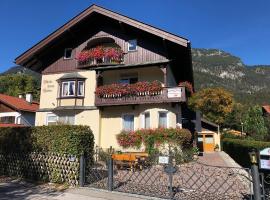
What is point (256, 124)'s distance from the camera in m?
49.2

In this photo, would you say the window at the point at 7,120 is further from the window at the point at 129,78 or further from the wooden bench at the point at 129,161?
the wooden bench at the point at 129,161

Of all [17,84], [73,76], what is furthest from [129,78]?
[17,84]

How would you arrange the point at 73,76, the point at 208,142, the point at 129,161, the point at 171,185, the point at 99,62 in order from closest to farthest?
the point at 171,185 → the point at 129,161 → the point at 99,62 → the point at 73,76 → the point at 208,142

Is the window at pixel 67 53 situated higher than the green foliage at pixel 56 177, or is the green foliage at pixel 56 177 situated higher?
the window at pixel 67 53

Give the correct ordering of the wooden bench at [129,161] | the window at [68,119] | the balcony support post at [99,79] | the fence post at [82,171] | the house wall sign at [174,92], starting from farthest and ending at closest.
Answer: the window at [68,119]
the balcony support post at [99,79]
the house wall sign at [174,92]
the wooden bench at [129,161]
the fence post at [82,171]

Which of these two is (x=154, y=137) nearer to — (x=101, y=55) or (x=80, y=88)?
(x=80, y=88)

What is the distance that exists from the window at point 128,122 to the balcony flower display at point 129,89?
1828mm

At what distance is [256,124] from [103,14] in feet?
115

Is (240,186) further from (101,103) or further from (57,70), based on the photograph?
(57,70)

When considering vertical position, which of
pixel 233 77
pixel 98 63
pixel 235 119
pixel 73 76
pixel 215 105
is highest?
pixel 233 77

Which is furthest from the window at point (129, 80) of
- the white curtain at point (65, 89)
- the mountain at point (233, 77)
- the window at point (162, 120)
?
the mountain at point (233, 77)

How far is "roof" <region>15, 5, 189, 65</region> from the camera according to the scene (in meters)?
21.9

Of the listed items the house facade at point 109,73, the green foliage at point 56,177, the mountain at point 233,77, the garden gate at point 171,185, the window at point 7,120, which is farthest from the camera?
the mountain at point 233,77

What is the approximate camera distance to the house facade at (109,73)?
22594mm
